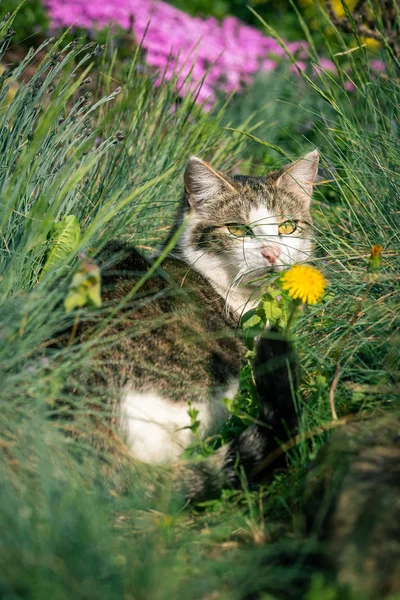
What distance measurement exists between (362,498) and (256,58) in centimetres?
553

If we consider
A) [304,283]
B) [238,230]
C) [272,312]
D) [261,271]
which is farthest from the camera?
[238,230]

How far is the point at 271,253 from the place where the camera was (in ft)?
8.39

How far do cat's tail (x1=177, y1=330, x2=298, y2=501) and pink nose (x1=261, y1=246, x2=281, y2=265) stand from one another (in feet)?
2.47

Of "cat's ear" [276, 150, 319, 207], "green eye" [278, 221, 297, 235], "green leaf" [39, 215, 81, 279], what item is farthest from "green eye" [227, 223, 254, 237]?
"green leaf" [39, 215, 81, 279]

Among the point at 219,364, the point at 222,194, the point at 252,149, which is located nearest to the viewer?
the point at 219,364

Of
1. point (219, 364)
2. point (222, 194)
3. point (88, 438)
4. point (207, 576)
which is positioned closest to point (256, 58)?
point (222, 194)

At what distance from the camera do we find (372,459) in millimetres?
1514

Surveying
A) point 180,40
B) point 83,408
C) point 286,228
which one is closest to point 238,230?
point 286,228

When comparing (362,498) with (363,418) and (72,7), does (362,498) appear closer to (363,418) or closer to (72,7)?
(363,418)

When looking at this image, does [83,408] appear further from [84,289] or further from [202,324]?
[202,324]

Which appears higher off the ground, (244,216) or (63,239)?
(244,216)

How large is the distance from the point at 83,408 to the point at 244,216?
128 cm

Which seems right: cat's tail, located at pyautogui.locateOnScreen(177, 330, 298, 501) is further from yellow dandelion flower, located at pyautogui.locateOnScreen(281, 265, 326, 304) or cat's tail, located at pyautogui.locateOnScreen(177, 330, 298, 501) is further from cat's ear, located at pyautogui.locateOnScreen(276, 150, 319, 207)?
cat's ear, located at pyautogui.locateOnScreen(276, 150, 319, 207)

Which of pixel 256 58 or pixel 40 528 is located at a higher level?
pixel 256 58
